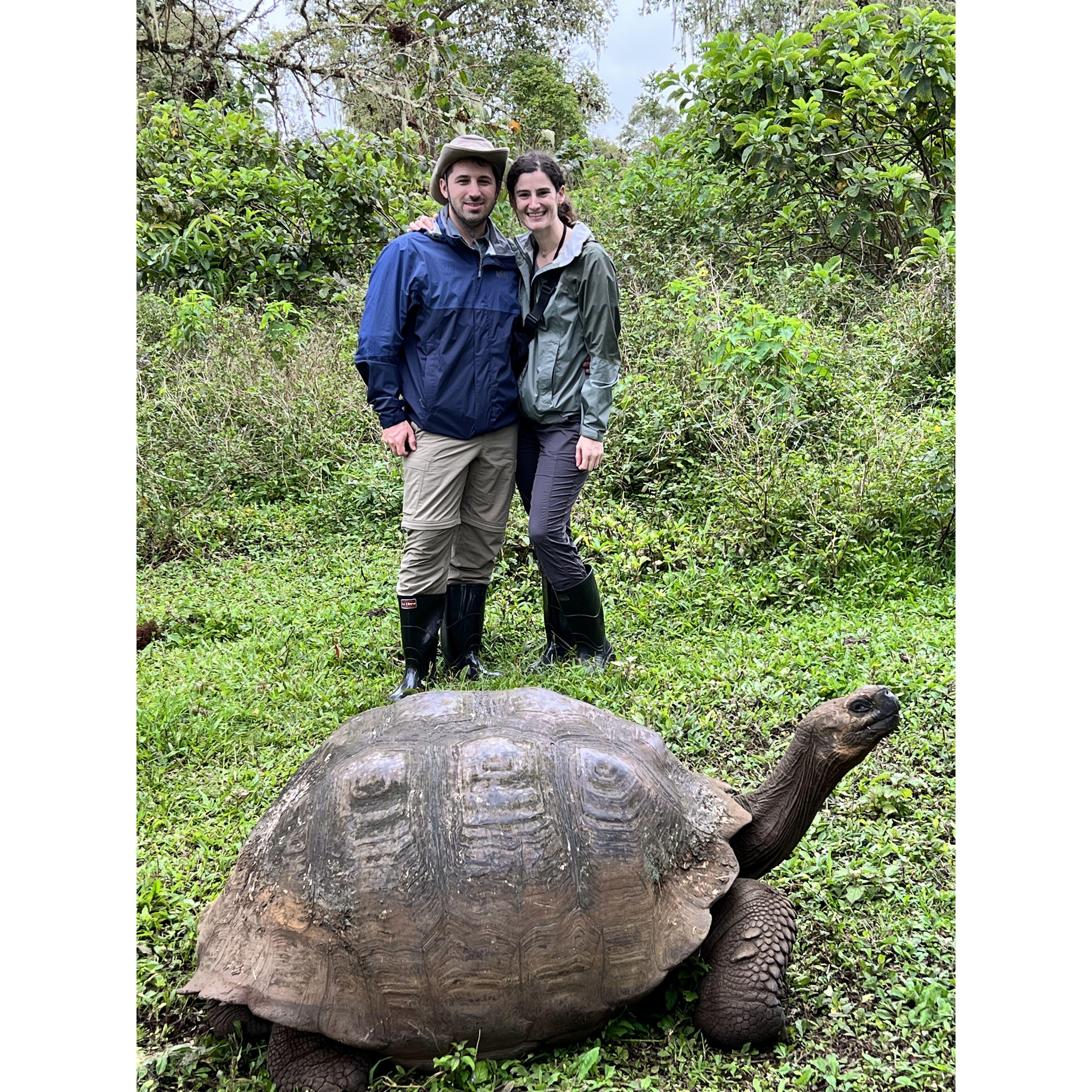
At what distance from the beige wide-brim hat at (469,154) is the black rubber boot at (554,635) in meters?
1.62

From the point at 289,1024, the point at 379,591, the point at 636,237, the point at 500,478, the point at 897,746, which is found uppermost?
the point at 636,237

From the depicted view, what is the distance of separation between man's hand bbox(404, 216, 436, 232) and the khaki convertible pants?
757mm

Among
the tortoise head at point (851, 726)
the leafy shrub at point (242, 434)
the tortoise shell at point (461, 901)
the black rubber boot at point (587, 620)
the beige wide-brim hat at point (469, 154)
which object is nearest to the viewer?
the tortoise shell at point (461, 901)

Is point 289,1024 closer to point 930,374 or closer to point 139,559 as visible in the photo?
point 139,559

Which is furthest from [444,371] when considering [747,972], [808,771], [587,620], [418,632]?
[747,972]

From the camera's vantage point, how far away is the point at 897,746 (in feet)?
10.8

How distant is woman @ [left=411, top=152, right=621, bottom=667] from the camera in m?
3.56

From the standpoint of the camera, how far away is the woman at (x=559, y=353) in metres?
3.56

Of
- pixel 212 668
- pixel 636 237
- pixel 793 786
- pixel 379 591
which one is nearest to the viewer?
pixel 793 786

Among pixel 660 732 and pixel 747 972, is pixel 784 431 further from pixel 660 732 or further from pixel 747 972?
pixel 747 972

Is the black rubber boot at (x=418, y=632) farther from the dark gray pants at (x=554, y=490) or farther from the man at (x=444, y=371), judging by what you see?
the dark gray pants at (x=554, y=490)

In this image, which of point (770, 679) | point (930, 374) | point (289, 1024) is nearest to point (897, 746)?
point (770, 679)

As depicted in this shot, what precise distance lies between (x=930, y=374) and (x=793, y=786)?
4800 millimetres

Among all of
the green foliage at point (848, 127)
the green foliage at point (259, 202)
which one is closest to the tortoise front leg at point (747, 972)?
the green foliage at point (848, 127)
